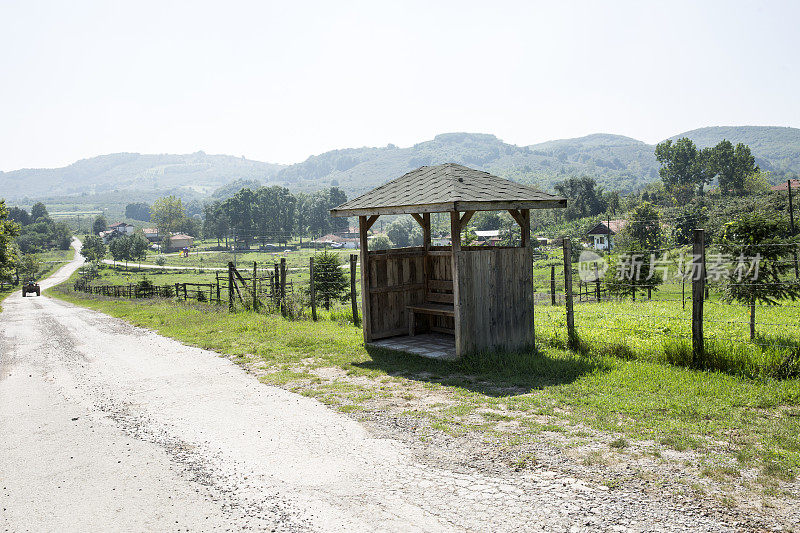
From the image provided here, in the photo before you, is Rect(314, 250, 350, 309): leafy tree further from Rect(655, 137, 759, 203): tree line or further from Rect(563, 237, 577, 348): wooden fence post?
Rect(655, 137, 759, 203): tree line

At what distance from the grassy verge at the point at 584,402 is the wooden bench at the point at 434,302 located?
1189 millimetres

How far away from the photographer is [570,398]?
22.7ft

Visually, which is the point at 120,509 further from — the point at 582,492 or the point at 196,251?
the point at 196,251

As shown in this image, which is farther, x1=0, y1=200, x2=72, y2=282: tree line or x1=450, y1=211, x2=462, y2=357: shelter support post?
x1=0, y1=200, x2=72, y2=282: tree line

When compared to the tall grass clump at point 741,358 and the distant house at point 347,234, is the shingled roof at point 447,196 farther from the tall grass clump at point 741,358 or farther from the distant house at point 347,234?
the distant house at point 347,234

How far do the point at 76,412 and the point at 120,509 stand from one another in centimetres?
379

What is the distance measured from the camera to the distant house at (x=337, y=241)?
138m

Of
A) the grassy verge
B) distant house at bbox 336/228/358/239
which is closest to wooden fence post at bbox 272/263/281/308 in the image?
the grassy verge

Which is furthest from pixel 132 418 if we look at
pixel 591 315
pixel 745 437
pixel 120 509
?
pixel 591 315

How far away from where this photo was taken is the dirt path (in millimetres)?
4145

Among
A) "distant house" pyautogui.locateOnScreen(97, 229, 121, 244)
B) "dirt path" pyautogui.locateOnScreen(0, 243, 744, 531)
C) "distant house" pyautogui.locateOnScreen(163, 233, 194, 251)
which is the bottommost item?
"dirt path" pyautogui.locateOnScreen(0, 243, 744, 531)

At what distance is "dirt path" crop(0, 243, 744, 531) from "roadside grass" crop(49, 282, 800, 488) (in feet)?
2.87

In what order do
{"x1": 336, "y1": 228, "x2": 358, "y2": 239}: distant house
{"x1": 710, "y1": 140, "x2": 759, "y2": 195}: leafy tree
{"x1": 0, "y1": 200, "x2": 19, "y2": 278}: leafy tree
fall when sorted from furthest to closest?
1. {"x1": 336, "y1": 228, "x2": 358, "y2": 239}: distant house
2. {"x1": 710, "y1": 140, "x2": 759, "y2": 195}: leafy tree
3. {"x1": 0, "y1": 200, "x2": 19, "y2": 278}: leafy tree

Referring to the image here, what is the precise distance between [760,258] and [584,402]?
5.51m
